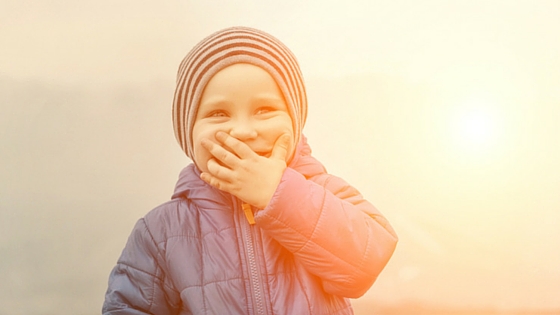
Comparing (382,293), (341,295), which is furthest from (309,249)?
(382,293)

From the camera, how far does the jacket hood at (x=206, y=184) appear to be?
96 centimetres

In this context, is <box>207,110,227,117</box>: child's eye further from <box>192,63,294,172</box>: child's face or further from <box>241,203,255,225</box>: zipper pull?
<box>241,203,255,225</box>: zipper pull

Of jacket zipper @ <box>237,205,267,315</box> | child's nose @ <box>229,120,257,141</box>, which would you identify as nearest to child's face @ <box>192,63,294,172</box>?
child's nose @ <box>229,120,257,141</box>

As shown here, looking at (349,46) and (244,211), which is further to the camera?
(349,46)

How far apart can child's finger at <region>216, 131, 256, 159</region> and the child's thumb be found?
0.14 feet

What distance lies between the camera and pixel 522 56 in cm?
117

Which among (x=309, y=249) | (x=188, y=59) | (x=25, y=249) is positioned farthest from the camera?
(x=25, y=249)

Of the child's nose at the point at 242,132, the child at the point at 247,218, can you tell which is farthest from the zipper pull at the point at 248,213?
the child's nose at the point at 242,132

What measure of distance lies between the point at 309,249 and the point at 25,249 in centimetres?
65

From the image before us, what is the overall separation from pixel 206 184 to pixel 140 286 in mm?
212

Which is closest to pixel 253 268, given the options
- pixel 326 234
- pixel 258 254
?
pixel 258 254

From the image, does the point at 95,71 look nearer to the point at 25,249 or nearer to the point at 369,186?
the point at 25,249

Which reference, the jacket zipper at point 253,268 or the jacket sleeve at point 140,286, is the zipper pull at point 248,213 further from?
the jacket sleeve at point 140,286

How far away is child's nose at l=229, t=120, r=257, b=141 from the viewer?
34.8 inches
